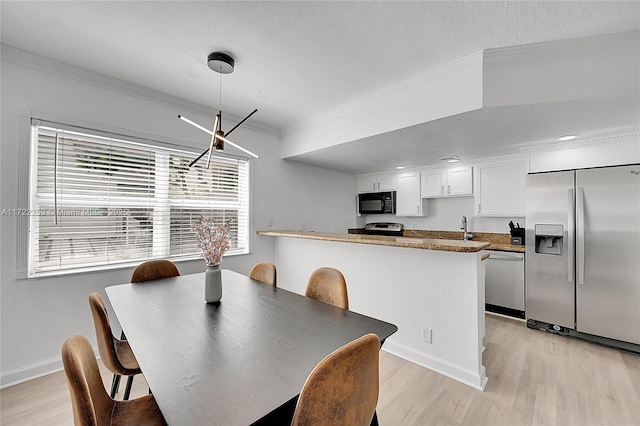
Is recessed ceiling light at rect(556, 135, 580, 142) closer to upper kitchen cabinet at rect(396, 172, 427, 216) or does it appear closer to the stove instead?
upper kitchen cabinet at rect(396, 172, 427, 216)

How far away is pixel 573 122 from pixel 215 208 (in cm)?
367

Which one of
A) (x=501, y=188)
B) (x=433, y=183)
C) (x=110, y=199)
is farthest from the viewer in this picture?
(x=433, y=183)

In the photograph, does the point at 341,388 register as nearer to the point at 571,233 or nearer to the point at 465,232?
the point at 571,233

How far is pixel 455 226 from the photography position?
4.34m

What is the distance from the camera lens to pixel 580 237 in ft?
8.89

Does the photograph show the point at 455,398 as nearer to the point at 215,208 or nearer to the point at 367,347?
the point at 367,347

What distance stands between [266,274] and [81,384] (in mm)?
1466

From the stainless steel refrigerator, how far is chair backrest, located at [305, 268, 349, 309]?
2558mm

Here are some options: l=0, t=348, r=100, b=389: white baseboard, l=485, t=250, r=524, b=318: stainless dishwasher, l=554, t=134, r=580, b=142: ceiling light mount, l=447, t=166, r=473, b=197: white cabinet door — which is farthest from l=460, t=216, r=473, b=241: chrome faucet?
l=0, t=348, r=100, b=389: white baseboard

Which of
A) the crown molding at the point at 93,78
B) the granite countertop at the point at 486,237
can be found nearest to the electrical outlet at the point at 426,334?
the granite countertop at the point at 486,237

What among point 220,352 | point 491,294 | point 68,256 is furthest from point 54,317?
point 491,294

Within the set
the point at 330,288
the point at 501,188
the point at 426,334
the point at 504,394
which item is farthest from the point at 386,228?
the point at 330,288

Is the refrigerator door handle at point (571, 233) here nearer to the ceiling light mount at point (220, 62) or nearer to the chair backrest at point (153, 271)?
the ceiling light mount at point (220, 62)

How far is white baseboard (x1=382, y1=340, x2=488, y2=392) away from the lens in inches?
79.0
